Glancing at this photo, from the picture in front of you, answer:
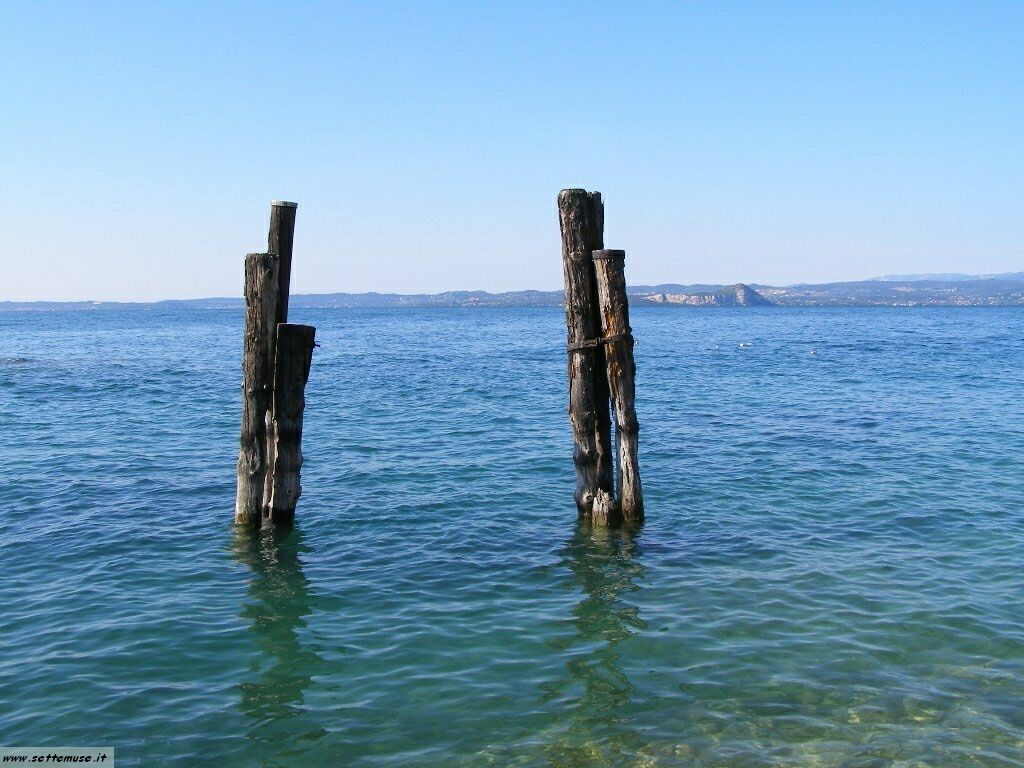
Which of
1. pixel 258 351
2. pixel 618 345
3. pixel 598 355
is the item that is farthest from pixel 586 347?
pixel 258 351

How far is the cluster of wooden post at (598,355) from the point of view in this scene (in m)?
12.2

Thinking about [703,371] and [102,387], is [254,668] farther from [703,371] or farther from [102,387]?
[703,371]

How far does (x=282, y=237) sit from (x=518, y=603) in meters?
6.00

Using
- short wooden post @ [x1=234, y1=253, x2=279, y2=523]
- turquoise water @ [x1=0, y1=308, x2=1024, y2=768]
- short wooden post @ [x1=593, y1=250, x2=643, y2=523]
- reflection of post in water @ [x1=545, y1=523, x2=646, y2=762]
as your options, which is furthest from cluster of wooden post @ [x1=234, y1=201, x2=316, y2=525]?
reflection of post in water @ [x1=545, y1=523, x2=646, y2=762]

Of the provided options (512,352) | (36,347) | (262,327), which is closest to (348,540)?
(262,327)

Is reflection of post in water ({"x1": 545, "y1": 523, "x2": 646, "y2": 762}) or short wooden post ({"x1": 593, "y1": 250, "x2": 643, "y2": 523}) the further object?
short wooden post ({"x1": 593, "y1": 250, "x2": 643, "y2": 523})

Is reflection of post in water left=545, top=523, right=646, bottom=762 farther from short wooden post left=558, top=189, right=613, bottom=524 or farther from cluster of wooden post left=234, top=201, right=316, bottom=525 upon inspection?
cluster of wooden post left=234, top=201, right=316, bottom=525

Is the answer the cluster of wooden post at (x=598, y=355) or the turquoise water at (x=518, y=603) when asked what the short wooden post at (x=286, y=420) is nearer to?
the turquoise water at (x=518, y=603)

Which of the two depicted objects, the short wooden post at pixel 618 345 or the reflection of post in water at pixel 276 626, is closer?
the reflection of post in water at pixel 276 626

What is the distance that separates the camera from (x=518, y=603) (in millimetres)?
10516

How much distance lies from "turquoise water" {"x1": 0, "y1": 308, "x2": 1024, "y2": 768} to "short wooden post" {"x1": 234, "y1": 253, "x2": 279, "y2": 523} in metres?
1.41

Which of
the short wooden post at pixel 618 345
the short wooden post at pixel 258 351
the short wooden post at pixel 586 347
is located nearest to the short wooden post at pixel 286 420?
the short wooden post at pixel 258 351

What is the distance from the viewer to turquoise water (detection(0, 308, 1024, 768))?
7562 millimetres

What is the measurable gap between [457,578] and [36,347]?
209 feet
